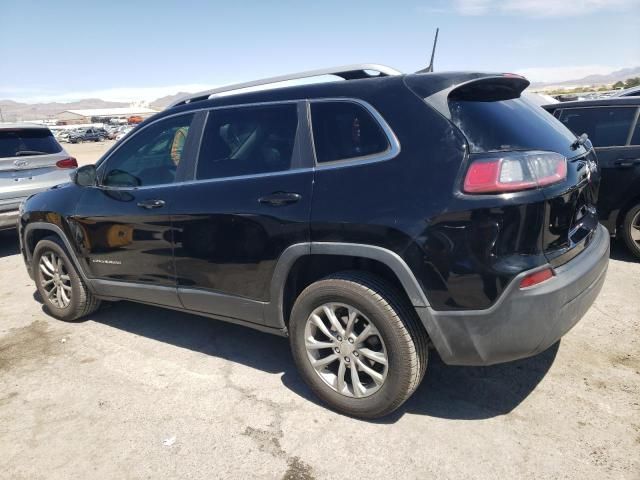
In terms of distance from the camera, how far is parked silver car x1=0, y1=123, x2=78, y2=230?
662cm

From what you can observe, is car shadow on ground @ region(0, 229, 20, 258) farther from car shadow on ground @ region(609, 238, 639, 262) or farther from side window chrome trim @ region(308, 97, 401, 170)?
car shadow on ground @ region(609, 238, 639, 262)

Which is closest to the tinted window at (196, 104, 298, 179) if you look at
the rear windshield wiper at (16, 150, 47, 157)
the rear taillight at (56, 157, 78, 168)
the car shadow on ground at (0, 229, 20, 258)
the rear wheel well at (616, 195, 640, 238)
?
the rear wheel well at (616, 195, 640, 238)

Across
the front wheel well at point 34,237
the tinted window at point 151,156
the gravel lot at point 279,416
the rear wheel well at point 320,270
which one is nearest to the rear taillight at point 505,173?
the rear wheel well at point 320,270

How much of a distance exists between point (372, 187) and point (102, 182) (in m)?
2.40

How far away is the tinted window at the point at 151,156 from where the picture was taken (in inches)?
138

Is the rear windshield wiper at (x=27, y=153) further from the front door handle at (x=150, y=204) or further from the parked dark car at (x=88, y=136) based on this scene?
the parked dark car at (x=88, y=136)

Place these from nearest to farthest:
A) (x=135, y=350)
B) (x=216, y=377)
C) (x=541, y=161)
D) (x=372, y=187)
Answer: (x=541, y=161), (x=372, y=187), (x=216, y=377), (x=135, y=350)

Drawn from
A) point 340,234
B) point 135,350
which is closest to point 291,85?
point 340,234

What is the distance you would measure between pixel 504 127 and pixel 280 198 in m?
1.26

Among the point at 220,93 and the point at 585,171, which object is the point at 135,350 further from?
the point at 585,171

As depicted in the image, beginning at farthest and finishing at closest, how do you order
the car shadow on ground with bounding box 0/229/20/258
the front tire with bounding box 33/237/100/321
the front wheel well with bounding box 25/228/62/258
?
the car shadow on ground with bounding box 0/229/20/258 < the front wheel well with bounding box 25/228/62/258 < the front tire with bounding box 33/237/100/321

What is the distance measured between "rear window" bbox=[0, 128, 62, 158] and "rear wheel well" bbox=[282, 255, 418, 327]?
563cm

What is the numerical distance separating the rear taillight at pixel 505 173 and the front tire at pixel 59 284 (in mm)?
3437

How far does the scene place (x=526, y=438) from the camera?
258cm
